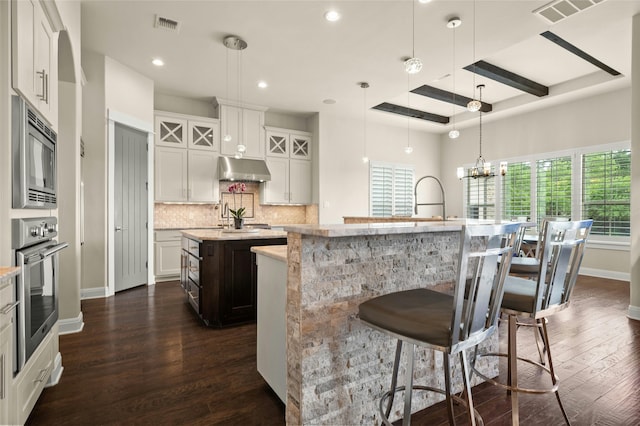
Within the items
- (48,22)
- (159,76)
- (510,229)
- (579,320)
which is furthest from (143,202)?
(579,320)

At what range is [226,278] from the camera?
3238 millimetres

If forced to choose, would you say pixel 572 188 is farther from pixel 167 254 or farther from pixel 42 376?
pixel 42 376

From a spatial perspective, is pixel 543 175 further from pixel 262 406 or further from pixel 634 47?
pixel 262 406

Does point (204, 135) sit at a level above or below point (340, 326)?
above

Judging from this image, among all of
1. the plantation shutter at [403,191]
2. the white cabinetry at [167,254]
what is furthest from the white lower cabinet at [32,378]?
the plantation shutter at [403,191]

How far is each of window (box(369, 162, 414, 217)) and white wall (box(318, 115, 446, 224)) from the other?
170 millimetres

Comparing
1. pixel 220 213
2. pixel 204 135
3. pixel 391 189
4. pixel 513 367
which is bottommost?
pixel 513 367

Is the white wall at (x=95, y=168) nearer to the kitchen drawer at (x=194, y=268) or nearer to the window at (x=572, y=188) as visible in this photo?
the kitchen drawer at (x=194, y=268)

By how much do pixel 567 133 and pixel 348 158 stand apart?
4.14m

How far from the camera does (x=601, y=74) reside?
16.9 feet

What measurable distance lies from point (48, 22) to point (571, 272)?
3.50 meters

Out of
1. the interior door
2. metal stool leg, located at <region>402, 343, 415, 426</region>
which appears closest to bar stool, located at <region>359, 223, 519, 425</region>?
metal stool leg, located at <region>402, 343, 415, 426</region>

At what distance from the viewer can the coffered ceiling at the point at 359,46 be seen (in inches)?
131

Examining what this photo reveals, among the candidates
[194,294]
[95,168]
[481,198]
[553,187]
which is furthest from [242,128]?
[553,187]
